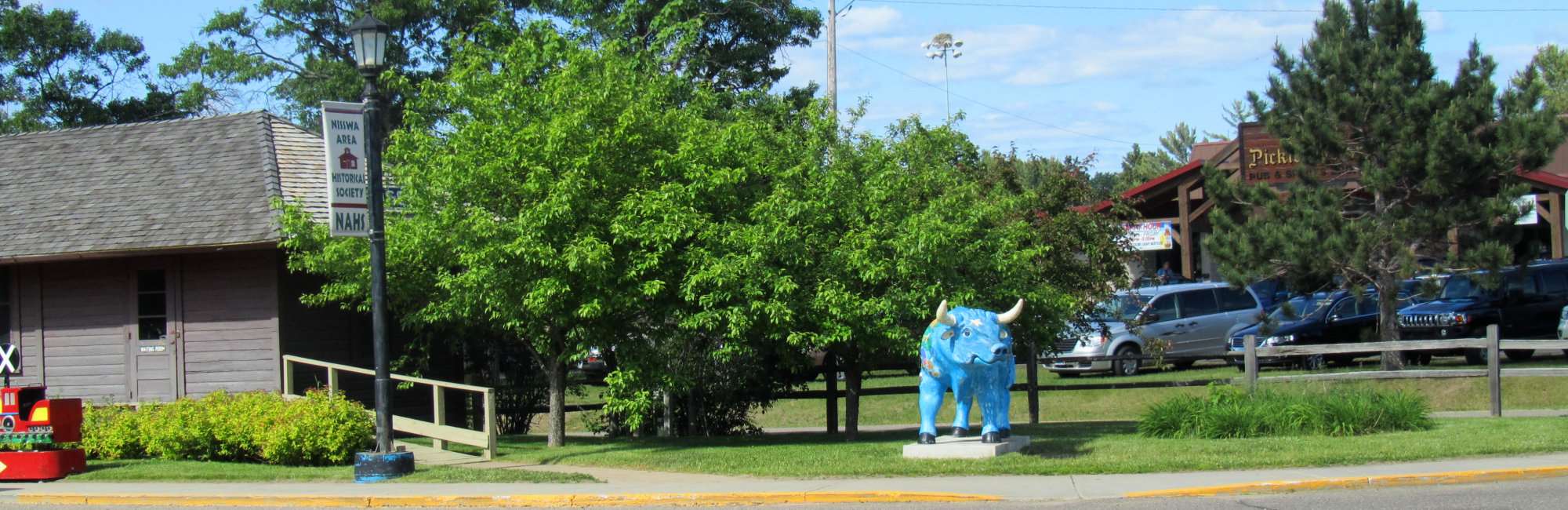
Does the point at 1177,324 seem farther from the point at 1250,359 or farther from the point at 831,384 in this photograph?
the point at 831,384

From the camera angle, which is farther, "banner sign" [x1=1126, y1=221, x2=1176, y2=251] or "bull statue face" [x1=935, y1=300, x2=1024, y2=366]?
"banner sign" [x1=1126, y1=221, x2=1176, y2=251]

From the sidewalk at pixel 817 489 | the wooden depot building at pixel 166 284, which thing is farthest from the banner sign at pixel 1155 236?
the sidewalk at pixel 817 489

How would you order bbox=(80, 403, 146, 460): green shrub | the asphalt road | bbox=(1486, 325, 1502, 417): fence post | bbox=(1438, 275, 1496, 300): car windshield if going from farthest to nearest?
bbox=(1438, 275, 1496, 300): car windshield → bbox=(1486, 325, 1502, 417): fence post → bbox=(80, 403, 146, 460): green shrub → the asphalt road

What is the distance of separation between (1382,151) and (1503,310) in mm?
5311

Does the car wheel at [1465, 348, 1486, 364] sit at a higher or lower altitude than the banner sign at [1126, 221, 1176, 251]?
lower

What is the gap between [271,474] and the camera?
1371 centimetres

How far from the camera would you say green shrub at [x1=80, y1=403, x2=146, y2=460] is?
15.6m

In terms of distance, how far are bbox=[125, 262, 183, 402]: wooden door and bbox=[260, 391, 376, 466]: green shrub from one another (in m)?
3.39

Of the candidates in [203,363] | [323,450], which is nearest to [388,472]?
[323,450]

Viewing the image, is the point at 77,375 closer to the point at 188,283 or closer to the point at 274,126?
the point at 188,283

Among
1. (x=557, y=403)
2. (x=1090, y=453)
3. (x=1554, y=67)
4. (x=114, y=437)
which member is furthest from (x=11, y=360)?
(x=1554, y=67)

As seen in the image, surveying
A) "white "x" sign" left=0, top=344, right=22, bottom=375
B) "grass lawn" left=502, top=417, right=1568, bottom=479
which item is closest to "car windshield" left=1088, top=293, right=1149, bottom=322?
"grass lawn" left=502, top=417, right=1568, bottom=479

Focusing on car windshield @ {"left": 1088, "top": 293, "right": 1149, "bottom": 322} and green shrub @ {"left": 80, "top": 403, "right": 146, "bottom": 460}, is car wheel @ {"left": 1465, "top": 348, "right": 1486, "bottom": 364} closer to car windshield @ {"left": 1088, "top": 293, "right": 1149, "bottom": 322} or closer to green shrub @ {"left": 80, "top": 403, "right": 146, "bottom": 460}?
car windshield @ {"left": 1088, "top": 293, "right": 1149, "bottom": 322}

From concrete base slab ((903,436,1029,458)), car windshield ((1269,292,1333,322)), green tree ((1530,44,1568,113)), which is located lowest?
concrete base slab ((903,436,1029,458))
